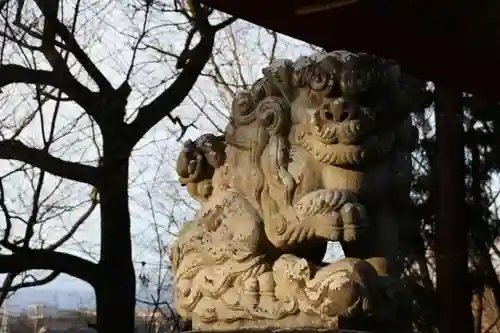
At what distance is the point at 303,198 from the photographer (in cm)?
136

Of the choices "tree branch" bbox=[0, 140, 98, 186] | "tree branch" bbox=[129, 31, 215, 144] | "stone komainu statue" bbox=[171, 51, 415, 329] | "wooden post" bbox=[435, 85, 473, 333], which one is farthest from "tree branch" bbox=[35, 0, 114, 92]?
"stone komainu statue" bbox=[171, 51, 415, 329]

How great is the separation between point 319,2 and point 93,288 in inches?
76.2

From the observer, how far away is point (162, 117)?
11.9 ft

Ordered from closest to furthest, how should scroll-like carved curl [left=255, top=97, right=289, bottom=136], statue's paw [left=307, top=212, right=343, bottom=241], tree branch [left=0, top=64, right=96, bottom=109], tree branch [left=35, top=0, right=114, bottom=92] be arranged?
statue's paw [left=307, top=212, right=343, bottom=241]
scroll-like carved curl [left=255, top=97, right=289, bottom=136]
tree branch [left=0, top=64, right=96, bottom=109]
tree branch [left=35, top=0, right=114, bottom=92]

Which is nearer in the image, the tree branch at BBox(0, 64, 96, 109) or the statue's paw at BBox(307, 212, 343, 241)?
the statue's paw at BBox(307, 212, 343, 241)

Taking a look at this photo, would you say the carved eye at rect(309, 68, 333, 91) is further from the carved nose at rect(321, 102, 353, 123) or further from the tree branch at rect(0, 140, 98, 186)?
the tree branch at rect(0, 140, 98, 186)

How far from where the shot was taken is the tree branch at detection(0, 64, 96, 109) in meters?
3.27

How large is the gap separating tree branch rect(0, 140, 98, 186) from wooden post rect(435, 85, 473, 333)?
151 cm

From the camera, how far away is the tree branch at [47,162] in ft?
10.5

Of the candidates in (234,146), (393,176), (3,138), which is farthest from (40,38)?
(393,176)

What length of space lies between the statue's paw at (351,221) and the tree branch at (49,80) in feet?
7.56

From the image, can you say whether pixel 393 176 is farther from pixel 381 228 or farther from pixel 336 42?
pixel 336 42

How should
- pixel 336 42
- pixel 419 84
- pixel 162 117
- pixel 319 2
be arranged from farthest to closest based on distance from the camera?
pixel 419 84 → pixel 162 117 → pixel 336 42 → pixel 319 2

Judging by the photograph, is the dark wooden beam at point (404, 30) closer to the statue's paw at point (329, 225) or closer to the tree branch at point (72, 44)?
the statue's paw at point (329, 225)
